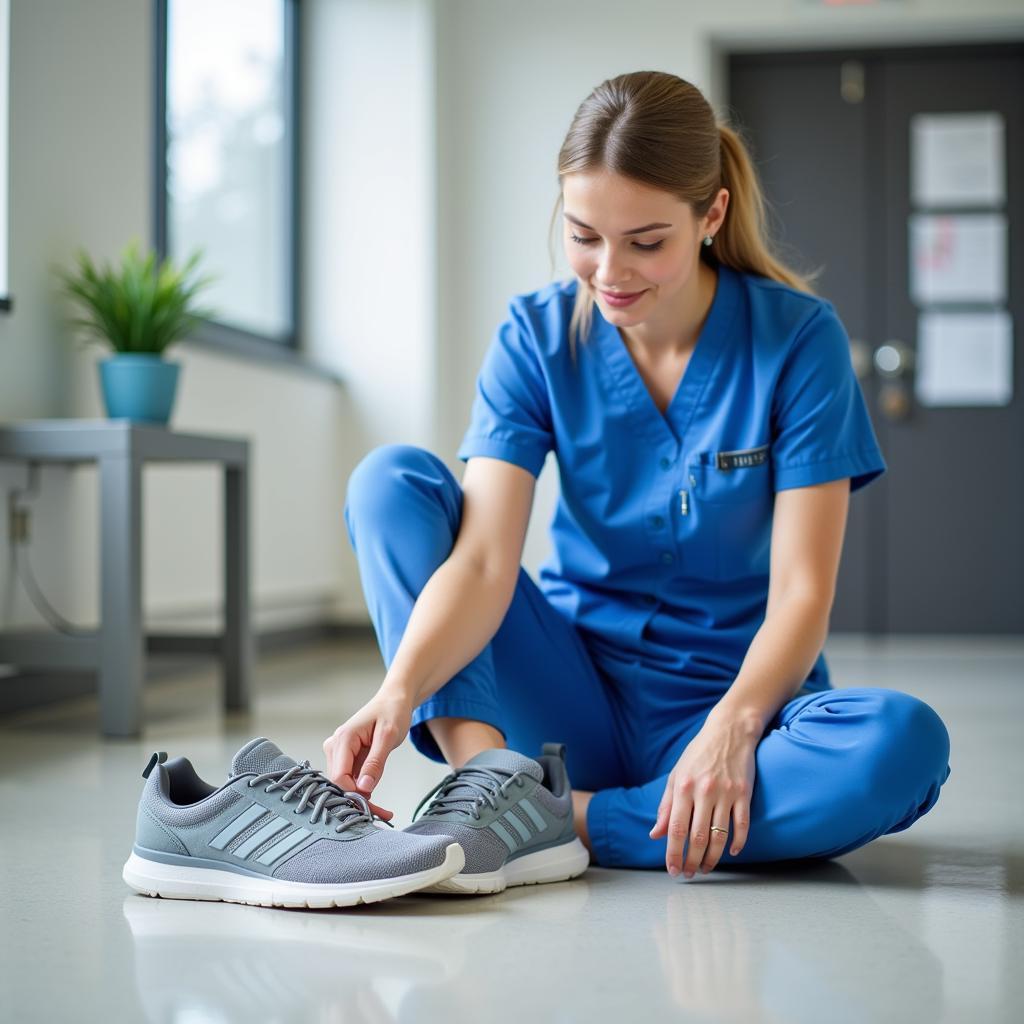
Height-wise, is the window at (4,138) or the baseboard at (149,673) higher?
the window at (4,138)

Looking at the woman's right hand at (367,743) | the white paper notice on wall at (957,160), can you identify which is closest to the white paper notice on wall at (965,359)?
the white paper notice on wall at (957,160)

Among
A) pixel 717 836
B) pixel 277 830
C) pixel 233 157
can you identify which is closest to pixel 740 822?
pixel 717 836

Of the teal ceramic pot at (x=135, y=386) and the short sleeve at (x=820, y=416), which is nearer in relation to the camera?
the short sleeve at (x=820, y=416)

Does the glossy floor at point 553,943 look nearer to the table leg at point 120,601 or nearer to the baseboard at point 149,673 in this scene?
the table leg at point 120,601

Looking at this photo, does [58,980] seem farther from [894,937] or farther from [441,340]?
[441,340]

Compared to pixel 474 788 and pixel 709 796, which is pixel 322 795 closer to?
pixel 474 788

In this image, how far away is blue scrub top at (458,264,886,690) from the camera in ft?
4.81

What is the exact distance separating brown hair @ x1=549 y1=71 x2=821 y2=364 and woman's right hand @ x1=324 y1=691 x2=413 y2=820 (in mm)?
498

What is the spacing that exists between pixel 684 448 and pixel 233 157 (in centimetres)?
291

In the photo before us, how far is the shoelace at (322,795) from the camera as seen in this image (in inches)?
46.8

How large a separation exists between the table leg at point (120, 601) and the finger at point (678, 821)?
134 centimetres

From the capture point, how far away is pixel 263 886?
3.93 ft

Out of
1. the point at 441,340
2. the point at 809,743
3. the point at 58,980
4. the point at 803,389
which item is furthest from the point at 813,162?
the point at 58,980

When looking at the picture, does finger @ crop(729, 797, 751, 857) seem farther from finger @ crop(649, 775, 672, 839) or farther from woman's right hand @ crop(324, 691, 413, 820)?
woman's right hand @ crop(324, 691, 413, 820)
